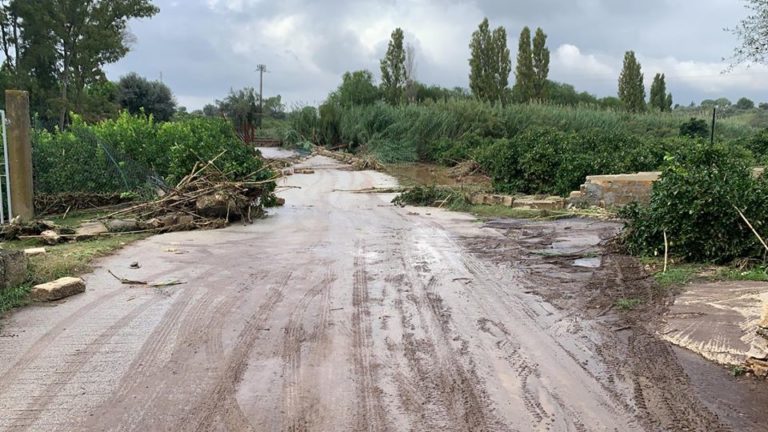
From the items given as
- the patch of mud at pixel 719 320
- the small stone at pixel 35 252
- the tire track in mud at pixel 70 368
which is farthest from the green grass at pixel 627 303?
the small stone at pixel 35 252

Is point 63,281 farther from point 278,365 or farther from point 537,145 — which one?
point 537,145

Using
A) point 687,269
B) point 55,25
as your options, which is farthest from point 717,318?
point 55,25

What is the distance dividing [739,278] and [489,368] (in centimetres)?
377

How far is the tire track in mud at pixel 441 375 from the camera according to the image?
145 inches

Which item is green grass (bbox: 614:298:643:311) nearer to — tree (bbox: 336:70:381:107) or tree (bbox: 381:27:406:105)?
tree (bbox: 336:70:381:107)

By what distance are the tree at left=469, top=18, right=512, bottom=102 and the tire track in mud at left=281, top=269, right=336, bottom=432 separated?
40946mm

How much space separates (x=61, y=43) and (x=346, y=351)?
1338 inches

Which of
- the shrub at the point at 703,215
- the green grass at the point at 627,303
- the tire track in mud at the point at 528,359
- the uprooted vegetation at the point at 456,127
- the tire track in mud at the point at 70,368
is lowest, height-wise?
the tire track in mud at the point at 70,368

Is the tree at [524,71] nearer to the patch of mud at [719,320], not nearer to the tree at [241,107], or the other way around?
the tree at [241,107]

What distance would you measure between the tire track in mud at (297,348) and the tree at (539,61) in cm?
4228

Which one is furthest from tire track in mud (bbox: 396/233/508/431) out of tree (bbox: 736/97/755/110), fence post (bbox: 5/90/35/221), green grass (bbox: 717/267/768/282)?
tree (bbox: 736/97/755/110)

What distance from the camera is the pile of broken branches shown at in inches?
425

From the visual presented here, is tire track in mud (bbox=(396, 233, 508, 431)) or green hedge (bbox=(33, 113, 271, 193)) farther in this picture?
green hedge (bbox=(33, 113, 271, 193))

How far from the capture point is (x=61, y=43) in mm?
32406
